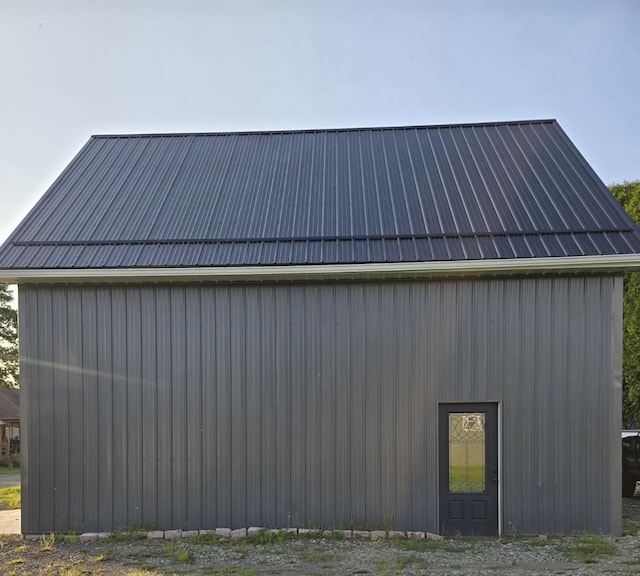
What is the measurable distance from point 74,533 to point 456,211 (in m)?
7.18

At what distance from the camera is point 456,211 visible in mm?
8633

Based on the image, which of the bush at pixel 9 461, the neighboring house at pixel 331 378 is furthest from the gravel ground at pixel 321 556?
the bush at pixel 9 461

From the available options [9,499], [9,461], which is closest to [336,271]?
[9,499]

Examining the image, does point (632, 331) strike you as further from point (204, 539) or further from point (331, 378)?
point (204, 539)

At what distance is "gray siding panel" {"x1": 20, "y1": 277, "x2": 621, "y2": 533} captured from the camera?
770cm

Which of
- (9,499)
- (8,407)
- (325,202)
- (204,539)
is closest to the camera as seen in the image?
(204,539)

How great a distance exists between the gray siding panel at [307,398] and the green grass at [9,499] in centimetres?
314

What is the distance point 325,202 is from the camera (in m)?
9.22

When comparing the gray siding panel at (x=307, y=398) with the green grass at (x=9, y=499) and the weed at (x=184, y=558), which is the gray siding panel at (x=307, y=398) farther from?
the green grass at (x=9, y=499)

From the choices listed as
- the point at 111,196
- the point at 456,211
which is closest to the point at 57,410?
the point at 111,196

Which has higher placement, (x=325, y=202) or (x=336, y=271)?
(x=325, y=202)

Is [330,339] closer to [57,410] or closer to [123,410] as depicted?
[123,410]

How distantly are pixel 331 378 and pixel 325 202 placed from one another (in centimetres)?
298

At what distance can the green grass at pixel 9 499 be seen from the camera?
10.4m
